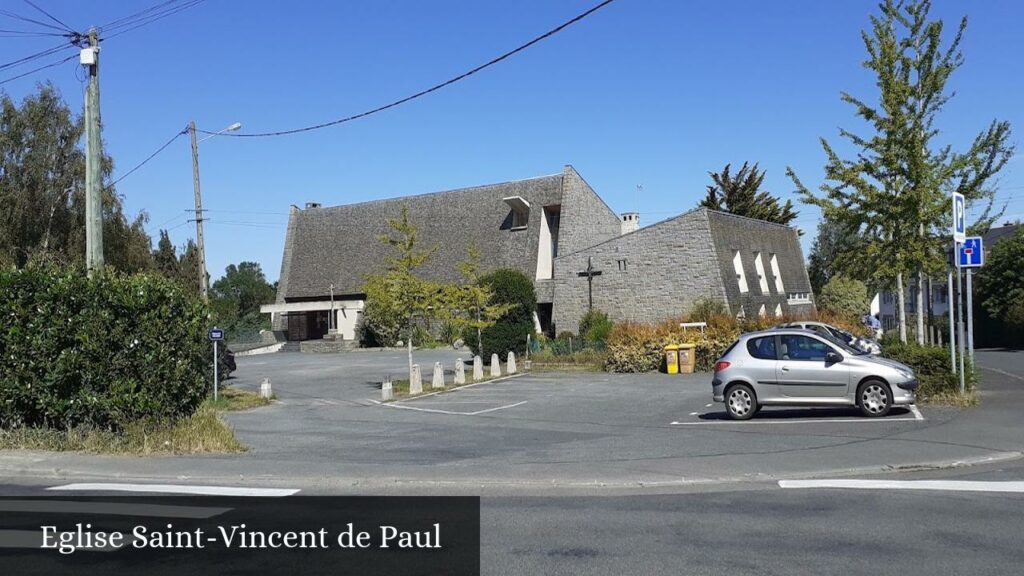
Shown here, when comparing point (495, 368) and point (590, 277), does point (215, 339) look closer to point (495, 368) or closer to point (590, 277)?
point (495, 368)

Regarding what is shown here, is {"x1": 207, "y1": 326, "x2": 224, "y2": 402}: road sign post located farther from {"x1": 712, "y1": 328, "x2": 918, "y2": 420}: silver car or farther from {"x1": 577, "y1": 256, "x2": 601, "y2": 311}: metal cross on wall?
{"x1": 577, "y1": 256, "x2": 601, "y2": 311}: metal cross on wall

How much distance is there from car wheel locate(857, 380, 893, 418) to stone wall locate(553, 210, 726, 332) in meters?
21.3

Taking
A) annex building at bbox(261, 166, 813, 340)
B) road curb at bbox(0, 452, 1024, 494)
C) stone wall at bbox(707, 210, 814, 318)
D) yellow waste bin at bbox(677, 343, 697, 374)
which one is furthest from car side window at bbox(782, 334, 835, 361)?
stone wall at bbox(707, 210, 814, 318)

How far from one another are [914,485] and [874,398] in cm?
599

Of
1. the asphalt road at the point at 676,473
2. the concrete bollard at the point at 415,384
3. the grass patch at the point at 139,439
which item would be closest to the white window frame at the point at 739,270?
the asphalt road at the point at 676,473

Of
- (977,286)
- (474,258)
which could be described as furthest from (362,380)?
(977,286)

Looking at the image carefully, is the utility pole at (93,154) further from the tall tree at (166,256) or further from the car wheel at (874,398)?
the tall tree at (166,256)

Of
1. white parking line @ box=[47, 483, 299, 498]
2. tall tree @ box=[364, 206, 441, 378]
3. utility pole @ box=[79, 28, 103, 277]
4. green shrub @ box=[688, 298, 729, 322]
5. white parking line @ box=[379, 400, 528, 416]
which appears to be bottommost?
white parking line @ box=[379, 400, 528, 416]

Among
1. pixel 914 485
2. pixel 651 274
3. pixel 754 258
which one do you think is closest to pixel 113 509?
pixel 914 485

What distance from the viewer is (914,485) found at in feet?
29.9

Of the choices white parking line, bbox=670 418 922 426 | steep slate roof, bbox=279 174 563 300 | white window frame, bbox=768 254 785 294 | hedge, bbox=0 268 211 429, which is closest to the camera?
hedge, bbox=0 268 211 429

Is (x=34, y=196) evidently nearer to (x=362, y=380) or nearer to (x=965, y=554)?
(x=362, y=380)

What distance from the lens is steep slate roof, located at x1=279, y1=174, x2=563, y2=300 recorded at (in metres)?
50.1

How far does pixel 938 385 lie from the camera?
649 inches
